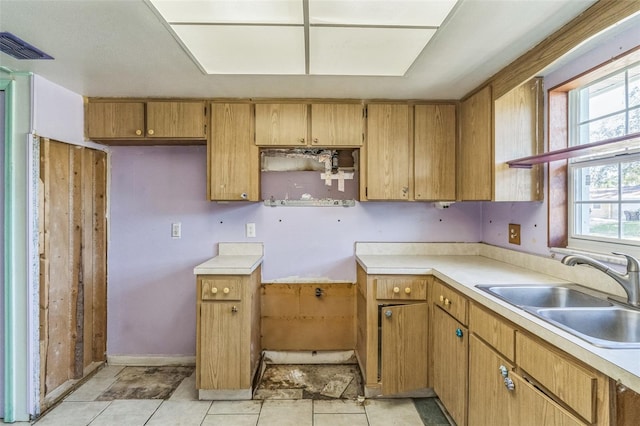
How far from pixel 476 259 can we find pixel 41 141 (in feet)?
10.2

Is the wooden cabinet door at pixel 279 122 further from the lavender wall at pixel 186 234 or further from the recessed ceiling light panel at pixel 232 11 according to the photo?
the recessed ceiling light panel at pixel 232 11

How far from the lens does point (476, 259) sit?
2.57 metres

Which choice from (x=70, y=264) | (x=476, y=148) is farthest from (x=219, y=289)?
(x=476, y=148)

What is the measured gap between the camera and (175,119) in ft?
8.06

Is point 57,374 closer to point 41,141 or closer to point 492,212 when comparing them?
point 41,141

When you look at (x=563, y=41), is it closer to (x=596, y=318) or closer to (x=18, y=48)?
(x=596, y=318)

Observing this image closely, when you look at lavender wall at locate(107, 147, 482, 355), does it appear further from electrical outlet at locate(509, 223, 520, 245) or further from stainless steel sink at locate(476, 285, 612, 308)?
stainless steel sink at locate(476, 285, 612, 308)

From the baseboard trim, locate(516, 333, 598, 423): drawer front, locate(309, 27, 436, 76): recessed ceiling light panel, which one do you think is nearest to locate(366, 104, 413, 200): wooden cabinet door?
locate(309, 27, 436, 76): recessed ceiling light panel

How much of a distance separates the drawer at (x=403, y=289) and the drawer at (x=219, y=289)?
3.17 ft

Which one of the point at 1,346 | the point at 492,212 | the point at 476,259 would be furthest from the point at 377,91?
the point at 1,346

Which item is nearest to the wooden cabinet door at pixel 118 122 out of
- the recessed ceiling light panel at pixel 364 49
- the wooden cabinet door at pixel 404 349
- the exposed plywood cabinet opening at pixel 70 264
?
the exposed plywood cabinet opening at pixel 70 264

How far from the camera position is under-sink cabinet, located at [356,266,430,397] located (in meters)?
2.16

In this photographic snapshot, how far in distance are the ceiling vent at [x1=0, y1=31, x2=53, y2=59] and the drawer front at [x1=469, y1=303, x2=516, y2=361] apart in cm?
261

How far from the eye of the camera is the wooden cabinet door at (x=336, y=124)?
2.48 metres
